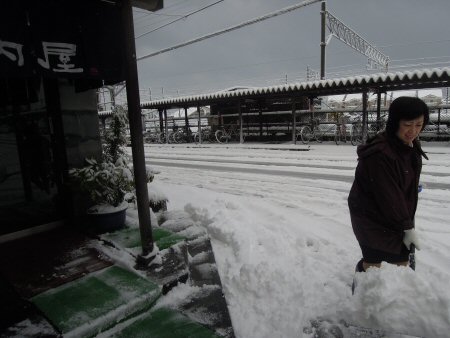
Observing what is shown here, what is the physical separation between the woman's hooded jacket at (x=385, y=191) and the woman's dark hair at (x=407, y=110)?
128mm

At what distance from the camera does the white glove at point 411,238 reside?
224 centimetres

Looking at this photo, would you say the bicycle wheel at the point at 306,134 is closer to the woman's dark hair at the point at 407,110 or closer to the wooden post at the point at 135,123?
the wooden post at the point at 135,123

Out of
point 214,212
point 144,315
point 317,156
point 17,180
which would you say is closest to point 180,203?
point 214,212

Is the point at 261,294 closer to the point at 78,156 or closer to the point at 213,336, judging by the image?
the point at 213,336

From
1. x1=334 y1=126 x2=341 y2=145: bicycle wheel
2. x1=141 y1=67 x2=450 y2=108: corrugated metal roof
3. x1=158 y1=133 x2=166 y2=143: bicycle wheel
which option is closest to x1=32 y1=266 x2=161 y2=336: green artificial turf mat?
x1=141 y1=67 x2=450 y2=108: corrugated metal roof

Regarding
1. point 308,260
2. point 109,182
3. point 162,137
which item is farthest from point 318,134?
point 109,182

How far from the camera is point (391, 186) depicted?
2168mm

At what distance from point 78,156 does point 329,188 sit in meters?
5.46

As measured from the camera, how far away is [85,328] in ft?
7.72

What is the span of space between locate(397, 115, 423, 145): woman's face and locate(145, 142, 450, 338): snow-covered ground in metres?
0.93

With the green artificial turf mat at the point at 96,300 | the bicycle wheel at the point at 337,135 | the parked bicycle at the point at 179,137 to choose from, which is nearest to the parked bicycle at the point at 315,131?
the bicycle wheel at the point at 337,135

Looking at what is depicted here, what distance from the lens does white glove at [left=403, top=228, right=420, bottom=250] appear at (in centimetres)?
224

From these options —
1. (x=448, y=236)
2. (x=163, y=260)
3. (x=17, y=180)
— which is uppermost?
(x=17, y=180)

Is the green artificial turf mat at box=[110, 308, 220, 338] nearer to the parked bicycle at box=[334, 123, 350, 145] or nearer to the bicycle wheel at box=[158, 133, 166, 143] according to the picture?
the parked bicycle at box=[334, 123, 350, 145]
